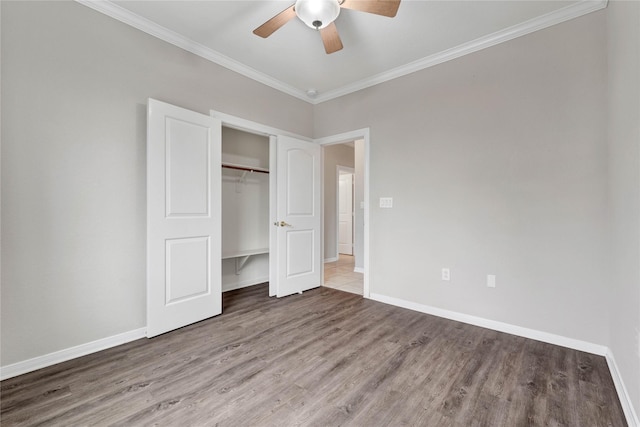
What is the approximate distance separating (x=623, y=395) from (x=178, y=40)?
4.20 meters

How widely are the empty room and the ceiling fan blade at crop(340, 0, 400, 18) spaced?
25mm

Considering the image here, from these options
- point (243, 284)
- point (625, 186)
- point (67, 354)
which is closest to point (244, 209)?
point (243, 284)

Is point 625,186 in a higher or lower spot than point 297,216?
higher

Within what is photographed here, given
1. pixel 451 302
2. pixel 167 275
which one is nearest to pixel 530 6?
pixel 451 302

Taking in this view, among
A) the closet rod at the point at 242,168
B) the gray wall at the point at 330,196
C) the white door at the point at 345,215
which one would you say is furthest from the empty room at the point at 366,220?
the white door at the point at 345,215

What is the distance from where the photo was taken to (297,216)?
11.9 feet

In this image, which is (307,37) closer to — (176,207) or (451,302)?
(176,207)

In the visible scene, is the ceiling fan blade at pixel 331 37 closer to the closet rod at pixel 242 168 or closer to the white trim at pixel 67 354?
the closet rod at pixel 242 168

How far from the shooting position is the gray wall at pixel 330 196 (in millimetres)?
5836

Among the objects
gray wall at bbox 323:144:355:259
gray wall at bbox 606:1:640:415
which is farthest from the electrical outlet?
gray wall at bbox 323:144:355:259

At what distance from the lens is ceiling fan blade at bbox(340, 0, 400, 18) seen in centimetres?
177

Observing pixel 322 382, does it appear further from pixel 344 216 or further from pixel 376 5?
pixel 344 216

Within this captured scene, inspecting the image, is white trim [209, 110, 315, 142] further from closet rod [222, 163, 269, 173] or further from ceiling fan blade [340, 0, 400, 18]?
ceiling fan blade [340, 0, 400, 18]

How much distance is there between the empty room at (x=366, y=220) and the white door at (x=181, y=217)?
0.06ft
